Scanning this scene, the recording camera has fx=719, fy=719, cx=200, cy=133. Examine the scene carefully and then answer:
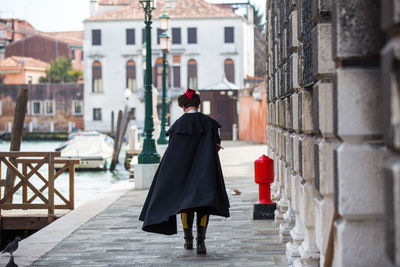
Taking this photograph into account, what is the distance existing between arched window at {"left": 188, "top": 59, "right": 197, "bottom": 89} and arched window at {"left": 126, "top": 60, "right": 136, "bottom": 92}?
4.62 meters

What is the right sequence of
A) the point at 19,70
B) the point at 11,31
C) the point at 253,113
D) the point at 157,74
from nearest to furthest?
1. the point at 253,113
2. the point at 157,74
3. the point at 19,70
4. the point at 11,31

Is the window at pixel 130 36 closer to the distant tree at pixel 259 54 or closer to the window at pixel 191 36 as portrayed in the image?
the window at pixel 191 36

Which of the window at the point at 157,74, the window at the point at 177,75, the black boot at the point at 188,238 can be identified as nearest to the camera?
the black boot at the point at 188,238

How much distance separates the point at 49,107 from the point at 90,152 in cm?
3323

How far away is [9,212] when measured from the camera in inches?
478

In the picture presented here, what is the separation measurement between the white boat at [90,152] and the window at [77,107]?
93.0ft

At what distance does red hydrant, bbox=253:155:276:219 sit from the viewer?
852 centimetres

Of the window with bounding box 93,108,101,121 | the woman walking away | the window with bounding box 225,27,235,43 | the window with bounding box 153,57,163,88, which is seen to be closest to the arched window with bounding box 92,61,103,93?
the window with bounding box 93,108,101,121

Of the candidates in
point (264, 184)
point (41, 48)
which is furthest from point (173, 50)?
point (264, 184)

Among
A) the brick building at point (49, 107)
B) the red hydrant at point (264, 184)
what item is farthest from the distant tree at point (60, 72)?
the red hydrant at point (264, 184)

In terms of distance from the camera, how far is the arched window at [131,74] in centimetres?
5978

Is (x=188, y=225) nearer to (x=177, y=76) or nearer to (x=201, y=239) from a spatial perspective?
(x=201, y=239)

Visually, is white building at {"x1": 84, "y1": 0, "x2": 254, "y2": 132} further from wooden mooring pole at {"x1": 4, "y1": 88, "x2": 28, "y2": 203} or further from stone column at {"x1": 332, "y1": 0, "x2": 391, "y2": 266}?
stone column at {"x1": 332, "y1": 0, "x2": 391, "y2": 266}

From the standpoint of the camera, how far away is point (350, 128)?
3279mm
